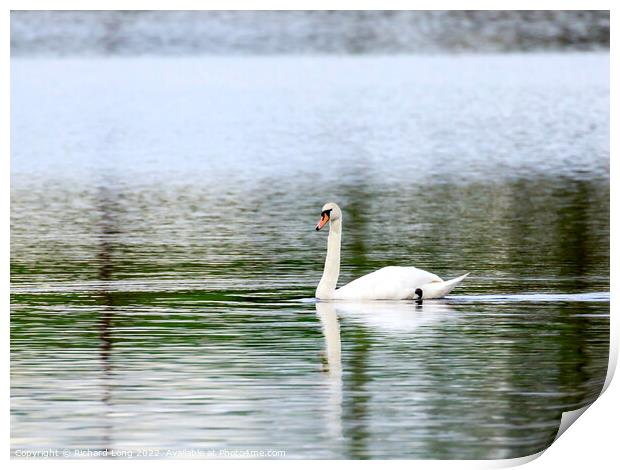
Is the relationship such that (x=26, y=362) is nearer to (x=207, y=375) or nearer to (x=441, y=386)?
(x=207, y=375)

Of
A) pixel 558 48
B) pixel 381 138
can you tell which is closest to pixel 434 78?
pixel 381 138

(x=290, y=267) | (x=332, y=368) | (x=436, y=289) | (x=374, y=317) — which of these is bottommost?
(x=332, y=368)

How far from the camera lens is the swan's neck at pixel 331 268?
14.3 m

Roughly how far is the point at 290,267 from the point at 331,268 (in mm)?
1604

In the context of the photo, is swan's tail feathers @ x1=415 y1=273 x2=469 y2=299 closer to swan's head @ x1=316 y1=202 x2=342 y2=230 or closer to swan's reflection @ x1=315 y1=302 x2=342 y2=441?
A: swan's reflection @ x1=315 y1=302 x2=342 y2=441

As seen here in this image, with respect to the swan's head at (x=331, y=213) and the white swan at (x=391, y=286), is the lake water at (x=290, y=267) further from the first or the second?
the swan's head at (x=331, y=213)

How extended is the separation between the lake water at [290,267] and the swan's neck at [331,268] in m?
0.16

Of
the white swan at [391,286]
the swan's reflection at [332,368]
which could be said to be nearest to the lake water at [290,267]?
the swan's reflection at [332,368]

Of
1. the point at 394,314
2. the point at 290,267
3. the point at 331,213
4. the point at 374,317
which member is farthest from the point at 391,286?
the point at 290,267

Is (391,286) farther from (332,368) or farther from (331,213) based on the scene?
(332,368)

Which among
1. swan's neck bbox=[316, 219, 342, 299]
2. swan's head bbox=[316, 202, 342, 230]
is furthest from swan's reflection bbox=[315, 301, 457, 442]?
swan's head bbox=[316, 202, 342, 230]

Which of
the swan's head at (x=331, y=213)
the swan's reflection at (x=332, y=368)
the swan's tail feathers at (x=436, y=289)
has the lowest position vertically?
the swan's reflection at (x=332, y=368)

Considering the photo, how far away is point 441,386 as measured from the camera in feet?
35.8

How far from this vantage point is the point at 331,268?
14531 millimetres
